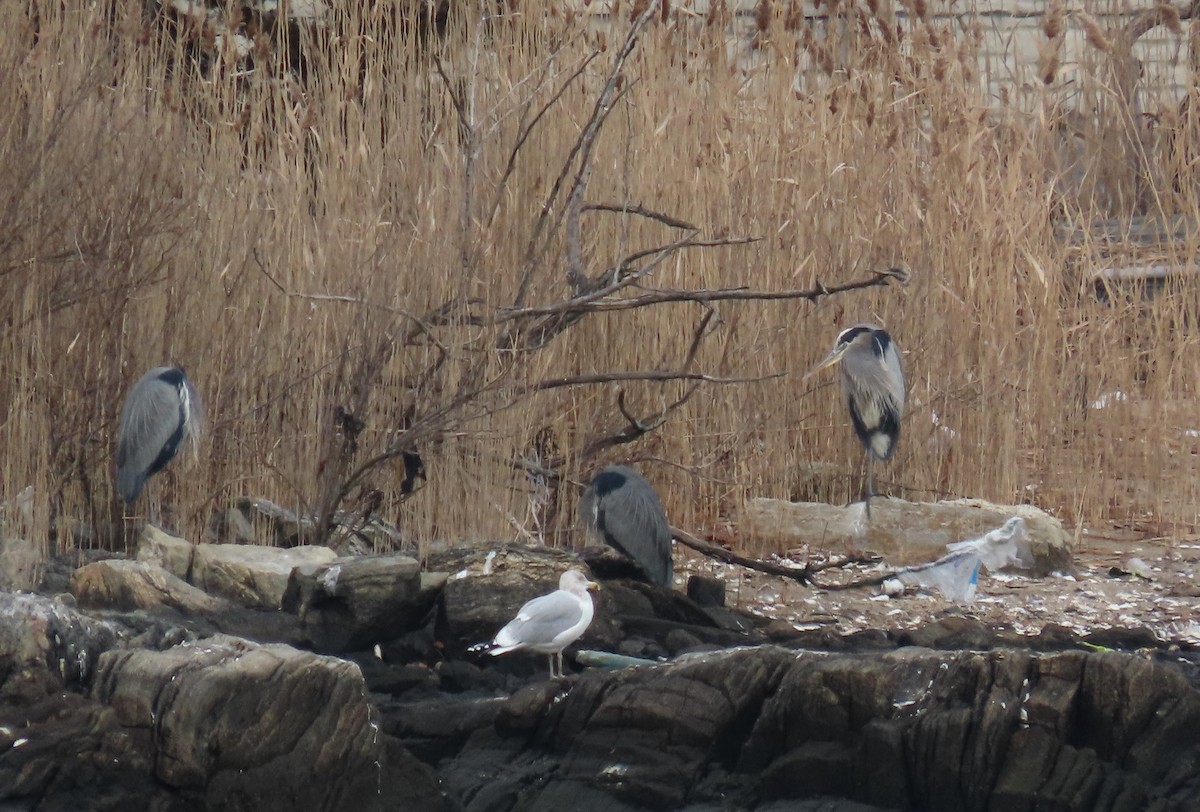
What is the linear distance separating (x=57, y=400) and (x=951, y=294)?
11.7 ft

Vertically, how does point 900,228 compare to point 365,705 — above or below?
above

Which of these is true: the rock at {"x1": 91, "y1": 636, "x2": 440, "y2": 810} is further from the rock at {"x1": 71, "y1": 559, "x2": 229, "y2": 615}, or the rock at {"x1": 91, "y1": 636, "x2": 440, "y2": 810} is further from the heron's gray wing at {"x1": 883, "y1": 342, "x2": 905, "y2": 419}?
the heron's gray wing at {"x1": 883, "y1": 342, "x2": 905, "y2": 419}

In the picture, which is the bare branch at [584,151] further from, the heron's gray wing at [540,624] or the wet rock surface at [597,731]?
the wet rock surface at [597,731]

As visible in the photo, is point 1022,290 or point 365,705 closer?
point 365,705

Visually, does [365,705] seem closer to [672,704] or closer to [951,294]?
[672,704]

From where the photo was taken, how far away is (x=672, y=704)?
3615mm

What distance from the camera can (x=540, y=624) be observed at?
4102mm

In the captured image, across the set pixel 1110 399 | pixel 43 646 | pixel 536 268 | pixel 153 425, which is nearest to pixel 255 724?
pixel 43 646

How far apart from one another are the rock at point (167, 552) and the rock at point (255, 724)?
125cm

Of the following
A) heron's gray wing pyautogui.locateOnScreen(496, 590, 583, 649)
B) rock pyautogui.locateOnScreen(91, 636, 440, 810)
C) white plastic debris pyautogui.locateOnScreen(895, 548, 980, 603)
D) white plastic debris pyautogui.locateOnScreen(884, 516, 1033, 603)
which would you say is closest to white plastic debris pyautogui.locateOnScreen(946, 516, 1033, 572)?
white plastic debris pyautogui.locateOnScreen(884, 516, 1033, 603)

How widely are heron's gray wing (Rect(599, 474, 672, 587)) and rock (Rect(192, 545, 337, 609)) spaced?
0.93m

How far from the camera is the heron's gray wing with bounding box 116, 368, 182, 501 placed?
495 centimetres

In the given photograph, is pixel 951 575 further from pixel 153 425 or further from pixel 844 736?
pixel 153 425

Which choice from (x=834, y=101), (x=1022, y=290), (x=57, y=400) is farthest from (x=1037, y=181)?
(x=57, y=400)
